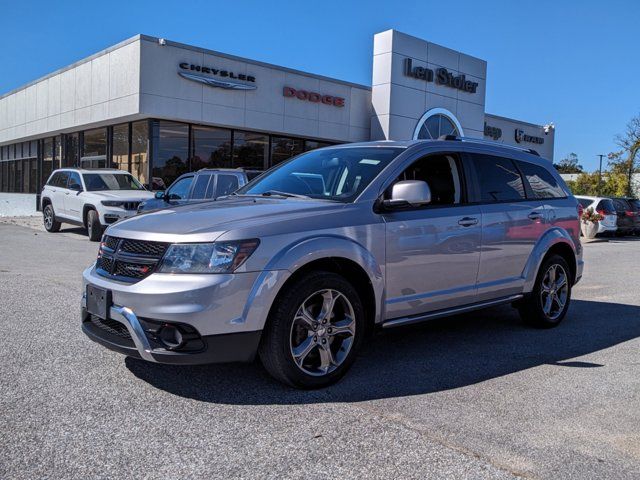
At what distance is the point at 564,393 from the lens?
4.21 m

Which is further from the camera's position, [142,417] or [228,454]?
[142,417]

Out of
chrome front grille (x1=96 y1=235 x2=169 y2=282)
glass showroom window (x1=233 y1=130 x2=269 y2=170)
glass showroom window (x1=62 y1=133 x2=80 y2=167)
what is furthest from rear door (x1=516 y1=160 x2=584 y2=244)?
glass showroom window (x1=62 y1=133 x2=80 y2=167)

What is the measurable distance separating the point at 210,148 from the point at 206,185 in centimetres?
1189

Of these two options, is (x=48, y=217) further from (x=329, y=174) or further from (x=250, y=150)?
(x=329, y=174)

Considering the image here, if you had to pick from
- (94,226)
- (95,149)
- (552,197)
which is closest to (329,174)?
(552,197)

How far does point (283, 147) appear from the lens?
2592 centimetres

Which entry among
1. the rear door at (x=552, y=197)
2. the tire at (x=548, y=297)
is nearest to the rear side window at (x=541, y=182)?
the rear door at (x=552, y=197)

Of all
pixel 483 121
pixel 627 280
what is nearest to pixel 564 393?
pixel 627 280

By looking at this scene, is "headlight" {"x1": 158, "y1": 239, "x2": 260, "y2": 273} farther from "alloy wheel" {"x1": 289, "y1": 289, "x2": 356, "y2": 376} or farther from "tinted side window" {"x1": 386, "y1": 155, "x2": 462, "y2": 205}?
"tinted side window" {"x1": 386, "y1": 155, "x2": 462, "y2": 205}

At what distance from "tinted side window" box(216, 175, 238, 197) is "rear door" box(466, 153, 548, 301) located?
6586 millimetres

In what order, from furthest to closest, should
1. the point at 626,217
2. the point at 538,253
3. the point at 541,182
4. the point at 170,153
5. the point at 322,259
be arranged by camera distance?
1. the point at 170,153
2. the point at 626,217
3. the point at 541,182
4. the point at 538,253
5. the point at 322,259

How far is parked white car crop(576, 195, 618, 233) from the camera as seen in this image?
21.2 m

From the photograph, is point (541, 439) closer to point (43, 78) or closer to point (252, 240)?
point (252, 240)

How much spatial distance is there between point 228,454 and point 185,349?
827 mm
